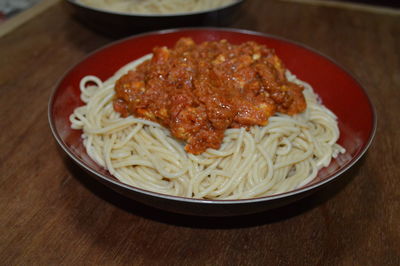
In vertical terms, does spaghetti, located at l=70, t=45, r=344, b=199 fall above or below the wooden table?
above

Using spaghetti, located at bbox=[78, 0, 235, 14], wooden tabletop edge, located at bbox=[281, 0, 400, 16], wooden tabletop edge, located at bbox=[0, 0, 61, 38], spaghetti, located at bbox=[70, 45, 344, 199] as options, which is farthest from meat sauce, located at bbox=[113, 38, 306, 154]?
wooden tabletop edge, located at bbox=[281, 0, 400, 16]

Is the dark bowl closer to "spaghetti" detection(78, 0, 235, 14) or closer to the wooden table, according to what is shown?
"spaghetti" detection(78, 0, 235, 14)

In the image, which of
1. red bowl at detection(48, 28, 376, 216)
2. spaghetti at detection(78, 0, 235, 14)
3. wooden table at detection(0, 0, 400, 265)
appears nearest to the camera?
red bowl at detection(48, 28, 376, 216)

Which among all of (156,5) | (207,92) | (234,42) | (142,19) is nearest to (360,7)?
(234,42)

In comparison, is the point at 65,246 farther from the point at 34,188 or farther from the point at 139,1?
the point at 139,1

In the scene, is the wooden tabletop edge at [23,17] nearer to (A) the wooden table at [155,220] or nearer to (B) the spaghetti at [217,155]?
(A) the wooden table at [155,220]

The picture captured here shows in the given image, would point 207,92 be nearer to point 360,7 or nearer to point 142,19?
point 142,19

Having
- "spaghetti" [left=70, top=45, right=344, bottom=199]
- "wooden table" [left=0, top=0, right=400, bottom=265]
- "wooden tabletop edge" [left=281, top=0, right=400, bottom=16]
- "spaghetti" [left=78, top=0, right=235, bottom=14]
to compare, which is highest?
"wooden tabletop edge" [left=281, top=0, right=400, bottom=16]
